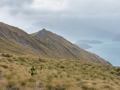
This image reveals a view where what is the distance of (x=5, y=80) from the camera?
48.0 feet

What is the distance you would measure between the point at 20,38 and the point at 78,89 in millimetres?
134307

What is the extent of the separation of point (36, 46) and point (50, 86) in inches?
5234

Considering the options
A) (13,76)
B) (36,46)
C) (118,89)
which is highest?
(36,46)

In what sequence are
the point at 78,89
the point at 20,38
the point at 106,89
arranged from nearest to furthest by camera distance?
the point at 78,89 < the point at 106,89 < the point at 20,38

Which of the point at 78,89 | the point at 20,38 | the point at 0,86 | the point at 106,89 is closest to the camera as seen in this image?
the point at 0,86

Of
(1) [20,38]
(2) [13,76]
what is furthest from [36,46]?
(2) [13,76]

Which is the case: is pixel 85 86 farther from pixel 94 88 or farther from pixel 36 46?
pixel 36 46

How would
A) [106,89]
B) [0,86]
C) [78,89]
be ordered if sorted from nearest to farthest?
1. [0,86]
2. [78,89]
3. [106,89]

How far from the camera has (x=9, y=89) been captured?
43.9ft

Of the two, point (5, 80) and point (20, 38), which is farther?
point (20, 38)

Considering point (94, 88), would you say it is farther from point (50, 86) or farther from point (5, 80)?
point (5, 80)

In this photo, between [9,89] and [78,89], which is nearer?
[9,89]

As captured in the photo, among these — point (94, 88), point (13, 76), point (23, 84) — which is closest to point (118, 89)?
point (94, 88)

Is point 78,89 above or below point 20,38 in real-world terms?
below
